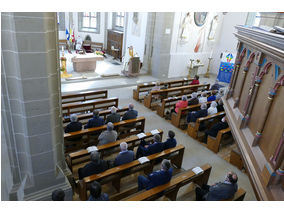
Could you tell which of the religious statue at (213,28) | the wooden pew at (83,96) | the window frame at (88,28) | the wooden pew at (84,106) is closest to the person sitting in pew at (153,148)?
the wooden pew at (84,106)

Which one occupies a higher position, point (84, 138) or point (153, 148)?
point (153, 148)

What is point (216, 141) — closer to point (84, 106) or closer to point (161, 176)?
point (161, 176)

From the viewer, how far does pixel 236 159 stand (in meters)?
5.83

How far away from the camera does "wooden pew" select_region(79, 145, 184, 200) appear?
4.08 m

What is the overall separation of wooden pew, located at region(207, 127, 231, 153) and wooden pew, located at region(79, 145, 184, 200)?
1.43 meters

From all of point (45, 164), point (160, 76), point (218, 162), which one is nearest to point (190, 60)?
point (160, 76)

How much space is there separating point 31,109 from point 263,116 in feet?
11.4

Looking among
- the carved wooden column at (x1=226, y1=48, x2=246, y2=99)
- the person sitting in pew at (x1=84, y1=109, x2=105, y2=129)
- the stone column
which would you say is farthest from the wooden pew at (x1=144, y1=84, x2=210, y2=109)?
the stone column

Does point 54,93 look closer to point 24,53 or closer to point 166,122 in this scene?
point 24,53

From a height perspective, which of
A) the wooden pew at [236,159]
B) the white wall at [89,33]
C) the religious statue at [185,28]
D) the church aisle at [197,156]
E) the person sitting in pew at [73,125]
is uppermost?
the religious statue at [185,28]

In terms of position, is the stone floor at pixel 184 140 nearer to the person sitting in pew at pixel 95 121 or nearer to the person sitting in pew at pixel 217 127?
the person sitting in pew at pixel 217 127

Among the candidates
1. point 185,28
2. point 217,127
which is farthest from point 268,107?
point 185,28

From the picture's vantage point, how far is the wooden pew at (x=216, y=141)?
6.21 meters

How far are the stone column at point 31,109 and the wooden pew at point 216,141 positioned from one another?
13.3 ft
